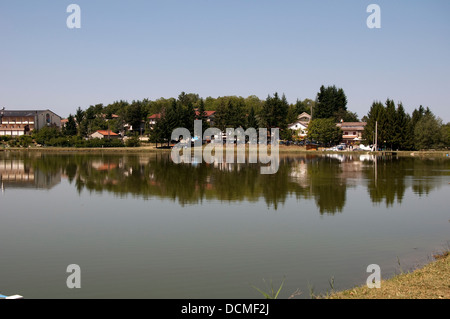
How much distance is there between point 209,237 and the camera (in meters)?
12.5

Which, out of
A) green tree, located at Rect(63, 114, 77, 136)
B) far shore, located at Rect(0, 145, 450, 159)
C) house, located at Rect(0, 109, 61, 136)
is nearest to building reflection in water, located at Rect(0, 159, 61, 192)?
far shore, located at Rect(0, 145, 450, 159)

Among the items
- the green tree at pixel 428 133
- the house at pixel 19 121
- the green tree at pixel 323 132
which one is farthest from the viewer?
the house at pixel 19 121

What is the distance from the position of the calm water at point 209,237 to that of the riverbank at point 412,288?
0.91m

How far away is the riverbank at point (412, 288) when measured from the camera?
6.86 meters

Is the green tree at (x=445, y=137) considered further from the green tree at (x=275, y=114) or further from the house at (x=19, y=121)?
the house at (x=19, y=121)

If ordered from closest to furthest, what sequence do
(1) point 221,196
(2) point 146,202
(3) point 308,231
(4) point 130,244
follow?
(4) point 130,244 → (3) point 308,231 → (2) point 146,202 → (1) point 221,196

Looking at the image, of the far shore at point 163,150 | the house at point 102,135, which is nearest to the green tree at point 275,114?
the far shore at point 163,150

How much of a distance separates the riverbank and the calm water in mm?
907

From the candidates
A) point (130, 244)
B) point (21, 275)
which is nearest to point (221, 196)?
point (130, 244)

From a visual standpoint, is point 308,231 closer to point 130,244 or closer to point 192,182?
point 130,244

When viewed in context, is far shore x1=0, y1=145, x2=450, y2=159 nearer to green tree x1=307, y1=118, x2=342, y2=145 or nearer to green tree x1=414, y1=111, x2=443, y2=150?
green tree x1=414, y1=111, x2=443, y2=150

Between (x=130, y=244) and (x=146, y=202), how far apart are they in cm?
707

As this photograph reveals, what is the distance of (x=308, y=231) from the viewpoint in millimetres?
13375

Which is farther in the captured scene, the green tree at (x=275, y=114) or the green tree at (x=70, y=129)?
the green tree at (x=70, y=129)
